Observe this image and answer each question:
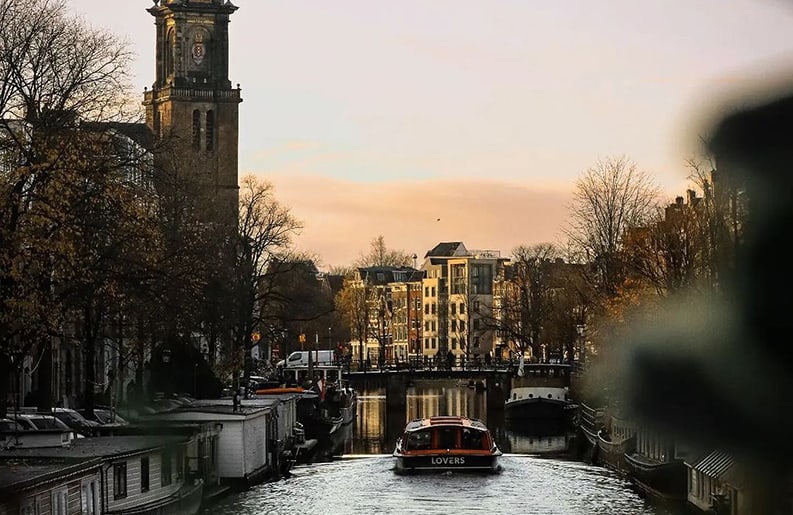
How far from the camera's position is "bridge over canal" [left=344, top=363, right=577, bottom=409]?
86562mm

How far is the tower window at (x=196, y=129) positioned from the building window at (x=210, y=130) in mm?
758

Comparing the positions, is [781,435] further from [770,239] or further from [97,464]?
[97,464]

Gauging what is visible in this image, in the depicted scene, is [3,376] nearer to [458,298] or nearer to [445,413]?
[445,413]

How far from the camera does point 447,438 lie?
49375 mm

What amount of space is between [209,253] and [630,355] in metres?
49.8

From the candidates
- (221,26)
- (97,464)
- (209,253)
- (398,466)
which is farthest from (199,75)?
(97,464)

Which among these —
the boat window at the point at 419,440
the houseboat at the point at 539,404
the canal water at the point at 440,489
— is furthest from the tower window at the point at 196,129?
the boat window at the point at 419,440

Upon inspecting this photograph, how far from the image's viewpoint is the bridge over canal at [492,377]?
86562mm

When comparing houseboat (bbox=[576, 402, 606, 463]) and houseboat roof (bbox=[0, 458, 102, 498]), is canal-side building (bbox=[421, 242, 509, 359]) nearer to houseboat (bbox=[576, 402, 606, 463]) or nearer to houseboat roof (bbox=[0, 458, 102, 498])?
houseboat (bbox=[576, 402, 606, 463])

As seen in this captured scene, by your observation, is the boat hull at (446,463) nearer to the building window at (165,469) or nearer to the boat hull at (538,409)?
the building window at (165,469)

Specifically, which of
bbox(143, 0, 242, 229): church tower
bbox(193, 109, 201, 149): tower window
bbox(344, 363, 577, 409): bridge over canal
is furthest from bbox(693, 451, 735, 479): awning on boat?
bbox(143, 0, 242, 229): church tower

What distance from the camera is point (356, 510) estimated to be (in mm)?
37062

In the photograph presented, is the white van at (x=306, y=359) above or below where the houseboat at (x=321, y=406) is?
above

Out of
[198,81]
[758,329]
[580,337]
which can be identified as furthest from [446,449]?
[198,81]
